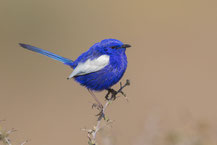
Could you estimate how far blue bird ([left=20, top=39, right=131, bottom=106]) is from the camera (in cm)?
506

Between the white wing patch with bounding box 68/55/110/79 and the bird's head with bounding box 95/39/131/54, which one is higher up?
the bird's head with bounding box 95/39/131/54

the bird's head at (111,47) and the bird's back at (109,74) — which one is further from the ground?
the bird's head at (111,47)

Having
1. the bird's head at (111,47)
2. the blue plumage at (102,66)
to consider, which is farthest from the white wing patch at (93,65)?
the bird's head at (111,47)

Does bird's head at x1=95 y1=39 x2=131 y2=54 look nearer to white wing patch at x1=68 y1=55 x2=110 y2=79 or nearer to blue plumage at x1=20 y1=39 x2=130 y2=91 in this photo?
blue plumage at x1=20 y1=39 x2=130 y2=91

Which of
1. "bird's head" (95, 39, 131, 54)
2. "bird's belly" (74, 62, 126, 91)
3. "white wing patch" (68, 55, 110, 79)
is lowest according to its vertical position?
"bird's belly" (74, 62, 126, 91)

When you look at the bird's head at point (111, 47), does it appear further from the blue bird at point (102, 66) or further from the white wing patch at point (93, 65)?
the white wing patch at point (93, 65)

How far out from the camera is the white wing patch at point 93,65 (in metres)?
5.13

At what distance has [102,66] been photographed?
5.11m

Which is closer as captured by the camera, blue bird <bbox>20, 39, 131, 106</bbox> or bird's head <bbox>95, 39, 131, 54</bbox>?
blue bird <bbox>20, 39, 131, 106</bbox>

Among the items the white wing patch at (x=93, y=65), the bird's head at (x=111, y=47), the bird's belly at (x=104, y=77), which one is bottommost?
the bird's belly at (x=104, y=77)

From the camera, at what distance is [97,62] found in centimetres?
518

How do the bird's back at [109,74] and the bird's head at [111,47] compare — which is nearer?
the bird's back at [109,74]

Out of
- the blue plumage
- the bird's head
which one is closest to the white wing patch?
the blue plumage

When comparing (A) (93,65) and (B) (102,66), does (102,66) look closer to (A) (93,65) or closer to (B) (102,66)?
(B) (102,66)
